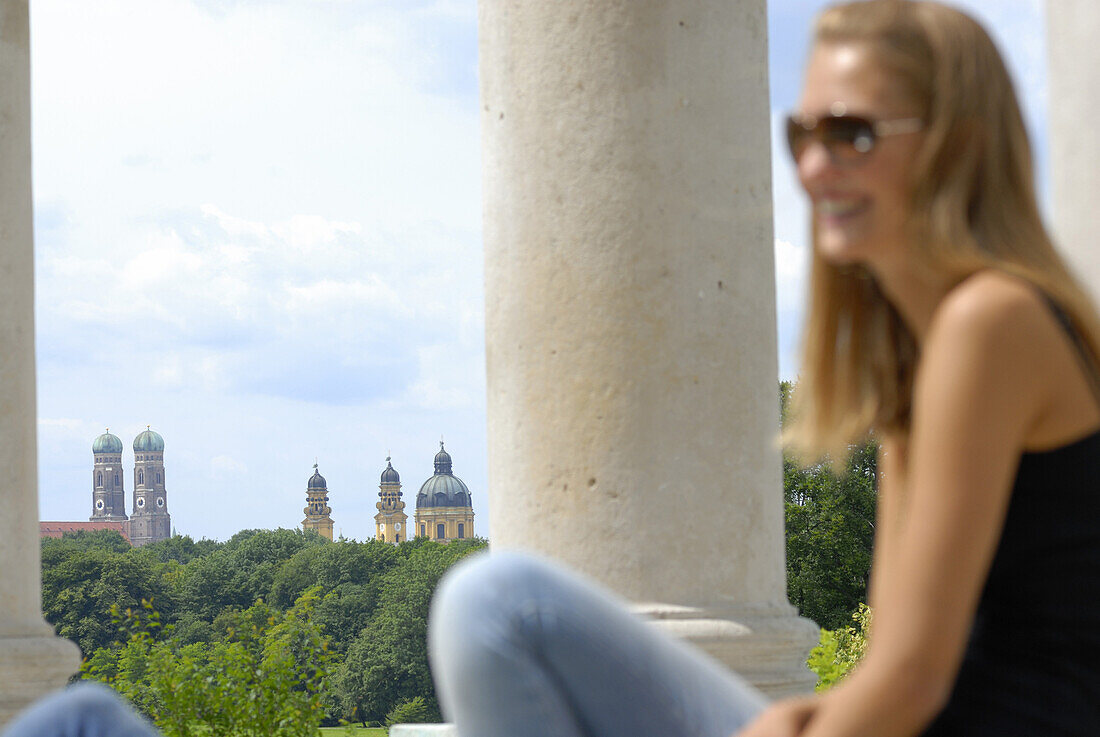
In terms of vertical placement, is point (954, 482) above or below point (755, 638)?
above

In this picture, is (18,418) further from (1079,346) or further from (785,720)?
(1079,346)

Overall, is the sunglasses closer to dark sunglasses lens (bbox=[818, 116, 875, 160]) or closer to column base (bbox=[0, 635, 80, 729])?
dark sunglasses lens (bbox=[818, 116, 875, 160])

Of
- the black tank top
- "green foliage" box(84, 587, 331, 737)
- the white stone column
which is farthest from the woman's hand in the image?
"green foliage" box(84, 587, 331, 737)

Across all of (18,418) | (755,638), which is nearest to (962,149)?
(755,638)

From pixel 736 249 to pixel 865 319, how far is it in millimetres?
→ 20055

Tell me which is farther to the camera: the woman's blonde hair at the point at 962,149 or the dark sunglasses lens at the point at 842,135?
the dark sunglasses lens at the point at 842,135

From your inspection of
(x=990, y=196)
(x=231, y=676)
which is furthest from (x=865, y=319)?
(x=231, y=676)

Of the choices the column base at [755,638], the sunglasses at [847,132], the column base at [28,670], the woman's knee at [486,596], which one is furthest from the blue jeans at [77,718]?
the column base at [28,670]

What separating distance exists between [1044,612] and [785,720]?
8.16 feet

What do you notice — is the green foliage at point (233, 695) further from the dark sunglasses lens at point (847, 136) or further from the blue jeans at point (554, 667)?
the dark sunglasses lens at point (847, 136)

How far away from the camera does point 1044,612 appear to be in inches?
474

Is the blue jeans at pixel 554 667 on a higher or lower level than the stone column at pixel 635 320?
lower

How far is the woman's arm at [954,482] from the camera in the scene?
456 inches

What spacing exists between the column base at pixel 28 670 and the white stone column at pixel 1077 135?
33832 mm
